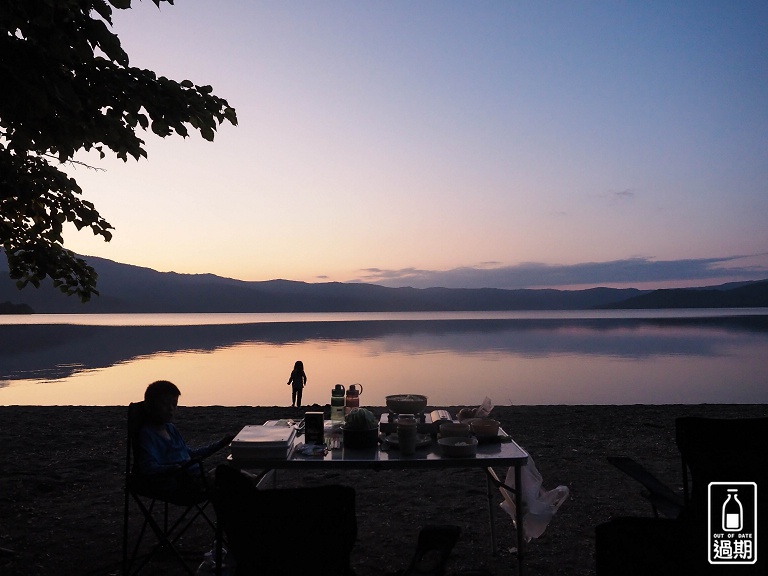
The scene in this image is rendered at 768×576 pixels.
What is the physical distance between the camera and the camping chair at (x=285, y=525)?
2406mm

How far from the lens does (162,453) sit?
409 centimetres

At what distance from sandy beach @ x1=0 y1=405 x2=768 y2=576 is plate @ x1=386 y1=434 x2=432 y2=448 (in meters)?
1.11

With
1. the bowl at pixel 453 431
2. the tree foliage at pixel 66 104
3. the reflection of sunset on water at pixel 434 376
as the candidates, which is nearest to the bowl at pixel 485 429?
the bowl at pixel 453 431

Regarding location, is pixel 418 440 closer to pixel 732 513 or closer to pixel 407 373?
pixel 732 513

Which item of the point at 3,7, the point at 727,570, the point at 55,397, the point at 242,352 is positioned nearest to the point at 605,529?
the point at 727,570

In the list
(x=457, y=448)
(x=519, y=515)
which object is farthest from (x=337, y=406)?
(x=519, y=515)

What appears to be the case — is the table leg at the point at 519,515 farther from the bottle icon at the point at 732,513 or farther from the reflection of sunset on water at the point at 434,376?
the reflection of sunset on water at the point at 434,376

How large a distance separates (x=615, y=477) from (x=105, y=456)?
6.26 metres

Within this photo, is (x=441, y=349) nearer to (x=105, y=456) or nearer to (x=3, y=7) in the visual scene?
(x=105, y=456)

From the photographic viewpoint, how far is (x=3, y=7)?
3389 mm

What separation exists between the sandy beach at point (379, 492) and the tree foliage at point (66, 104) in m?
2.34

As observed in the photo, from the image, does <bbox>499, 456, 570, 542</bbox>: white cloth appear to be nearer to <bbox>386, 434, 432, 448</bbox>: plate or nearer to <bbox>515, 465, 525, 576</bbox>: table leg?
<bbox>515, 465, 525, 576</bbox>: table leg

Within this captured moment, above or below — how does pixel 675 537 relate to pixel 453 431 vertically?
below

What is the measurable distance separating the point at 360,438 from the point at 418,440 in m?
0.40
